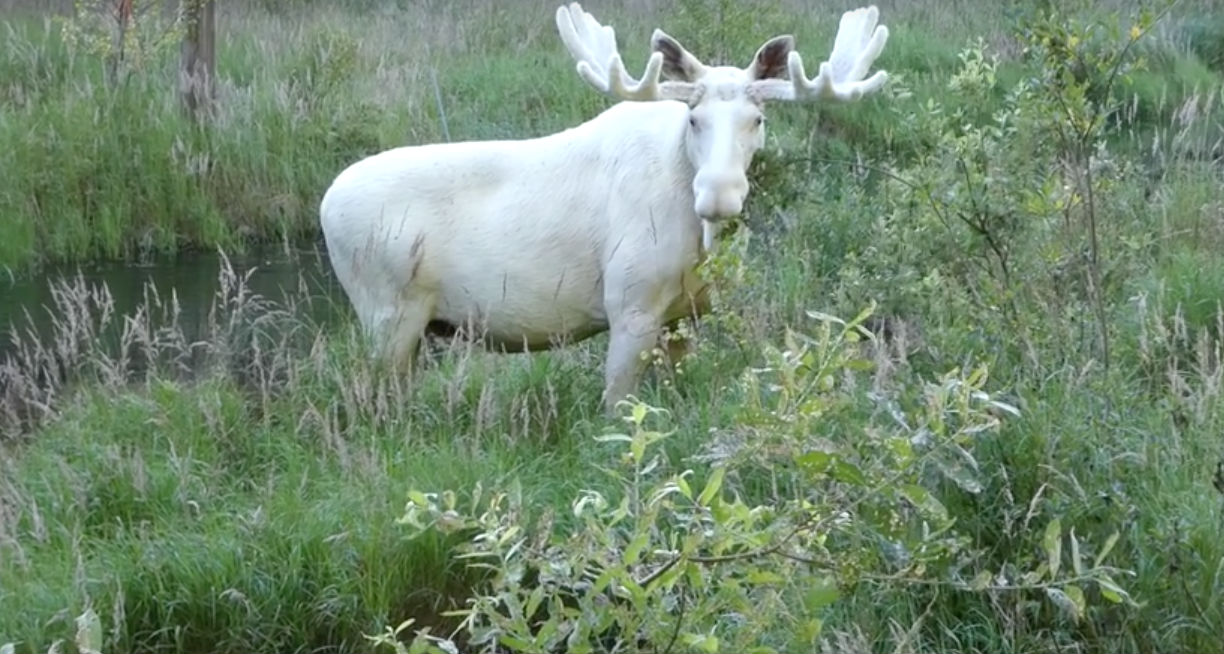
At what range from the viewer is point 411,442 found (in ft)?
20.6

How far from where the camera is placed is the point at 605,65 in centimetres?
685

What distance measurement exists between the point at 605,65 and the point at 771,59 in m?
0.68

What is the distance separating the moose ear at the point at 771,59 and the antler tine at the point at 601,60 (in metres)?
0.35

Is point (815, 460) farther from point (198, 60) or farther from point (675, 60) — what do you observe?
point (198, 60)

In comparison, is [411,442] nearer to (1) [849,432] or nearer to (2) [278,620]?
Answer: (2) [278,620]

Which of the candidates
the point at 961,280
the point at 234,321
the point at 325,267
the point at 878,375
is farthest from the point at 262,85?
the point at 878,375

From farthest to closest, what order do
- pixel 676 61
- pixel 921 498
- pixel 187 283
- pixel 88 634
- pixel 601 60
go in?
1. pixel 187 283
2. pixel 601 60
3. pixel 676 61
4. pixel 921 498
5. pixel 88 634

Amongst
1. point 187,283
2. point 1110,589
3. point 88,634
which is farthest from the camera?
point 187,283

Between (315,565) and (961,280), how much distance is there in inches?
100

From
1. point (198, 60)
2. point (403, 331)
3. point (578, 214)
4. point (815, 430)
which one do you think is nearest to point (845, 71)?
point (578, 214)

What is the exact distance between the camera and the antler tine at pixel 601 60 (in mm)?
6312

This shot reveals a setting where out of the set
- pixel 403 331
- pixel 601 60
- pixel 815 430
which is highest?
pixel 601 60

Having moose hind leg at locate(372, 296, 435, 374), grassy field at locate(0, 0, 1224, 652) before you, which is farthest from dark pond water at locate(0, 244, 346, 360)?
moose hind leg at locate(372, 296, 435, 374)

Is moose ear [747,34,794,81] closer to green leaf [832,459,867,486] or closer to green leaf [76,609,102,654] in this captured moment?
green leaf [832,459,867,486]
